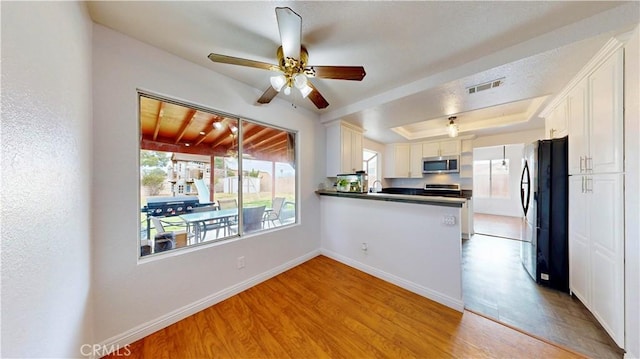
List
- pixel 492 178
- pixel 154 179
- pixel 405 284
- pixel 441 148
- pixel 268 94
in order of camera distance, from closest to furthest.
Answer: pixel 154 179 → pixel 268 94 → pixel 405 284 → pixel 441 148 → pixel 492 178

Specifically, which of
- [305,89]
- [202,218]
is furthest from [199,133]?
[305,89]

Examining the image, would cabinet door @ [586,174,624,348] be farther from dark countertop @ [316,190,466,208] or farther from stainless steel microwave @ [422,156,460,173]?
stainless steel microwave @ [422,156,460,173]

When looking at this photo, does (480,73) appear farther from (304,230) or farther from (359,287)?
(304,230)

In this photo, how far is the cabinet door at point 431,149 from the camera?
4.79m

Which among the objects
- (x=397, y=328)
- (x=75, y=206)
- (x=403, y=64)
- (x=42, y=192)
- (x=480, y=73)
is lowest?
(x=397, y=328)

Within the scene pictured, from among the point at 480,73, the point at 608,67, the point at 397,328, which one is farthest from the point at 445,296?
the point at 608,67

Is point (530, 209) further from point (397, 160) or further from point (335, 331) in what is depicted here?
point (397, 160)

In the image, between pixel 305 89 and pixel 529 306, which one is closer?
pixel 305 89

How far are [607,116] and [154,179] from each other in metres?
3.90

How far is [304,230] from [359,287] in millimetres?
1131

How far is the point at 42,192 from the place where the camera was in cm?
81

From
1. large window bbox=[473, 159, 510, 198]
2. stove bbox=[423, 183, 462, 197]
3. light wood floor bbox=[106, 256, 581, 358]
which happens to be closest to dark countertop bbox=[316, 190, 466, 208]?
light wood floor bbox=[106, 256, 581, 358]

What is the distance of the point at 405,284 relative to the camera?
229 centimetres

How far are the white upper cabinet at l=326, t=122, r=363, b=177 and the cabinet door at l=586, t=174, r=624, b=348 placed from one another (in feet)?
8.44
